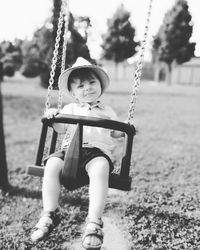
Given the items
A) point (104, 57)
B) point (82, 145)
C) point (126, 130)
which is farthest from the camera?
point (104, 57)

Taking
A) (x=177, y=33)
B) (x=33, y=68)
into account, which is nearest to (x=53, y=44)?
(x=33, y=68)

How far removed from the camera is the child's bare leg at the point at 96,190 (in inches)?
105

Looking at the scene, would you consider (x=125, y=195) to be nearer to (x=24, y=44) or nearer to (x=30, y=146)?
(x=30, y=146)

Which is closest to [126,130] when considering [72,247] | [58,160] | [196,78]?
[58,160]

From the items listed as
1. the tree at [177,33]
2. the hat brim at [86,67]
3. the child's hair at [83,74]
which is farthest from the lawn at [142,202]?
the tree at [177,33]

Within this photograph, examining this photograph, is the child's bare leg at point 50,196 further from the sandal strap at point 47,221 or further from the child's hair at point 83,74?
the child's hair at point 83,74

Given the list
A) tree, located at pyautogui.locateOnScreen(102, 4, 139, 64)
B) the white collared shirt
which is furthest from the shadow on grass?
tree, located at pyautogui.locateOnScreen(102, 4, 139, 64)

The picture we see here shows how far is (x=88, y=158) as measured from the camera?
309 centimetres

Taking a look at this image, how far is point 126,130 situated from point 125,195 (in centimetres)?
238

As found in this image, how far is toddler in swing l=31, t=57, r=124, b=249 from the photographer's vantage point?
9.03 ft

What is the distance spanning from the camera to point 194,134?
397 inches

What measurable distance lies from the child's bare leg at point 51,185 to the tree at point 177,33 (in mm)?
35217

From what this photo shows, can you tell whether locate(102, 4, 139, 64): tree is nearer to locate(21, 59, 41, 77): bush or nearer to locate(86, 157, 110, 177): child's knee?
locate(21, 59, 41, 77): bush

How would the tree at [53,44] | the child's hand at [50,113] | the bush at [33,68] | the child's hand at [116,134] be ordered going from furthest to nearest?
1. the bush at [33,68]
2. the tree at [53,44]
3. the child's hand at [116,134]
4. the child's hand at [50,113]
